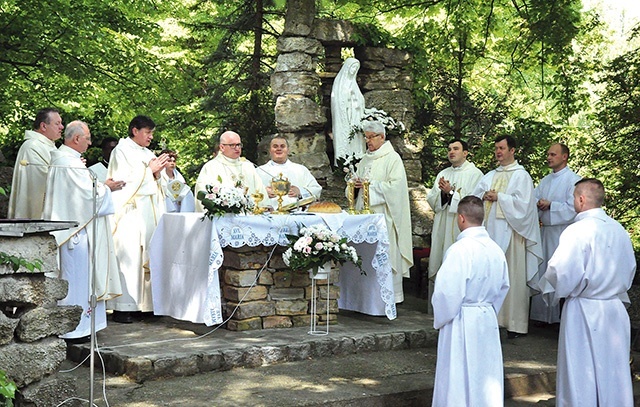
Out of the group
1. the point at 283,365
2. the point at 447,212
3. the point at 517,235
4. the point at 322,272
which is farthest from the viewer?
the point at 447,212

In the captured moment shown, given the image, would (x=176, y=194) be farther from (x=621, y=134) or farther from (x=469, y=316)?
(x=621, y=134)

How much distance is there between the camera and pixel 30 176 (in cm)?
830

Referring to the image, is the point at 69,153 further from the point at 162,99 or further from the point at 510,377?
the point at 162,99

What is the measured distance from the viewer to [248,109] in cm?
1499

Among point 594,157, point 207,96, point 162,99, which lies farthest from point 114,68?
point 594,157

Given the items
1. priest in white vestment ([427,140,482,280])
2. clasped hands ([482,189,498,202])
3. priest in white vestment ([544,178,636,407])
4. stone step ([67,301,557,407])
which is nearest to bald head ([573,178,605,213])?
priest in white vestment ([544,178,636,407])

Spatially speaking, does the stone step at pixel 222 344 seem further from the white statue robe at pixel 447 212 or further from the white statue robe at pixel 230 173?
the white statue robe at pixel 230 173

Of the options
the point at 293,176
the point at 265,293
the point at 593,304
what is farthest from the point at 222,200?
the point at 593,304

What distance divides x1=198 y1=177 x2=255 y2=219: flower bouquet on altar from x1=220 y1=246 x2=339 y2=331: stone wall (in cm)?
43

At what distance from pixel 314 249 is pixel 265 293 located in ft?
2.62

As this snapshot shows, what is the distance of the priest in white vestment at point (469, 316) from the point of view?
588cm

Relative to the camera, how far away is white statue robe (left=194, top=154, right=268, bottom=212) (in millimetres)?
9375

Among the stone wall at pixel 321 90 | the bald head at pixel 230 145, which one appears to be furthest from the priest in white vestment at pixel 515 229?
the stone wall at pixel 321 90

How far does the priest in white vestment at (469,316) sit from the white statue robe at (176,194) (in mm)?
4353
